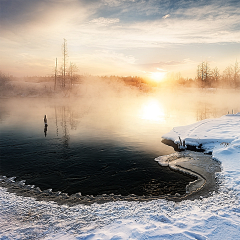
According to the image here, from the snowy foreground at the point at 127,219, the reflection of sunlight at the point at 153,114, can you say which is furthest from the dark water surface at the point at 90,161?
the reflection of sunlight at the point at 153,114

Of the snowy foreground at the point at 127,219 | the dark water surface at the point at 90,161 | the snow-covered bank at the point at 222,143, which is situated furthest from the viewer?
the snow-covered bank at the point at 222,143

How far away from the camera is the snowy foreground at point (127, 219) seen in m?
5.72

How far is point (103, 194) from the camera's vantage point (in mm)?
9133

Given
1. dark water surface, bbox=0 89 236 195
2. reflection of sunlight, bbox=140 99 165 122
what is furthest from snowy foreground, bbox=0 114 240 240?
reflection of sunlight, bbox=140 99 165 122

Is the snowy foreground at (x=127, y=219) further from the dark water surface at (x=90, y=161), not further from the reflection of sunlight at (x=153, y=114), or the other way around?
the reflection of sunlight at (x=153, y=114)

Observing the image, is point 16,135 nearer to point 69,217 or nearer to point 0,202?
point 0,202

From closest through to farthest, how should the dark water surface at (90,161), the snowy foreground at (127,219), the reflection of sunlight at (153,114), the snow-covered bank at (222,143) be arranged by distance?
1. the snowy foreground at (127,219)
2. the dark water surface at (90,161)
3. the snow-covered bank at (222,143)
4. the reflection of sunlight at (153,114)

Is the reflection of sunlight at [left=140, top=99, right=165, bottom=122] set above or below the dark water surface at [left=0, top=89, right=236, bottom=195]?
above

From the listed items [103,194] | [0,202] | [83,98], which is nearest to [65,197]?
[103,194]

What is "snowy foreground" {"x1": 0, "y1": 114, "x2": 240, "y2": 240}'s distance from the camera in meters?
5.72

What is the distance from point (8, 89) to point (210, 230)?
7642 centimetres

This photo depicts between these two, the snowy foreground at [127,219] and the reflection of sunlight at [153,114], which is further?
the reflection of sunlight at [153,114]

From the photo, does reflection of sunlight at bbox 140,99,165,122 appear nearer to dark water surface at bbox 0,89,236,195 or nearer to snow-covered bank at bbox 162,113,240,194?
dark water surface at bbox 0,89,236,195

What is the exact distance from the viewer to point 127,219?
21.8 ft
